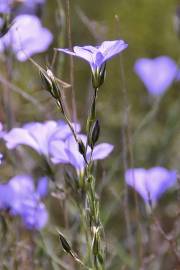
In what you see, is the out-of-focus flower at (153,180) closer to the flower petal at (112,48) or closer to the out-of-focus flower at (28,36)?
the out-of-focus flower at (28,36)

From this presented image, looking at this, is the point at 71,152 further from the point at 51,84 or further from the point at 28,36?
the point at 28,36

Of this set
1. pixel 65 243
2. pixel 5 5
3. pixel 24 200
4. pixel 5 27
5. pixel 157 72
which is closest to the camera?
pixel 65 243

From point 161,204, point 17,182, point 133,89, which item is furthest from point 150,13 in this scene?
point 17,182

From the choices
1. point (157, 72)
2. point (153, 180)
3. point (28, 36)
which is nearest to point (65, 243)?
point (153, 180)

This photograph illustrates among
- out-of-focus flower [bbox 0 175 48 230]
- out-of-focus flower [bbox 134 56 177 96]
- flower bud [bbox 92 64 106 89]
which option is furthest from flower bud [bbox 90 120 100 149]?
out-of-focus flower [bbox 134 56 177 96]

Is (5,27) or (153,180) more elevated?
(5,27)

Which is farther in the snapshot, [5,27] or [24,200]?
[24,200]
